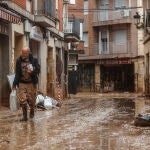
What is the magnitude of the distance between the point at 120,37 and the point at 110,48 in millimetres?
1459

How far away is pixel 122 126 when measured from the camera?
11.2 meters

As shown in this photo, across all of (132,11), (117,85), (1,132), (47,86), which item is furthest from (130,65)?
(1,132)

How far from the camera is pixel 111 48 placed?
4866 centimetres

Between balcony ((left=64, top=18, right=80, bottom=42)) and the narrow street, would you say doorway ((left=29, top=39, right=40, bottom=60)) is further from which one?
the narrow street

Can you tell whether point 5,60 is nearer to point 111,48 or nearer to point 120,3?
point 111,48

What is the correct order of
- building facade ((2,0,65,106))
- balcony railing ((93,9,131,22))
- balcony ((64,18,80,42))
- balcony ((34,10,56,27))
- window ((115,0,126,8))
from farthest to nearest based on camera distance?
window ((115,0,126,8)) < balcony railing ((93,9,131,22)) < balcony ((64,18,80,42)) < balcony ((34,10,56,27)) < building facade ((2,0,65,106))

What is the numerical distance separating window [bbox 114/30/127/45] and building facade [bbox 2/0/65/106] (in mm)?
18371

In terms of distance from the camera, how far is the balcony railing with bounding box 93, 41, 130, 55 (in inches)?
1889

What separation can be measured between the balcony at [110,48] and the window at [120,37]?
0.24 meters

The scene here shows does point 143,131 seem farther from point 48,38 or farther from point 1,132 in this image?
point 48,38

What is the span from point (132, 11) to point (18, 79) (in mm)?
36165

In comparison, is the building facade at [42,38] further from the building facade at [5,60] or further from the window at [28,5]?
the building facade at [5,60]

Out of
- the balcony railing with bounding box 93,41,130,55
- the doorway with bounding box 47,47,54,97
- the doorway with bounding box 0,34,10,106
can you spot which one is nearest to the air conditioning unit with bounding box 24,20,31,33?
the doorway with bounding box 0,34,10,106

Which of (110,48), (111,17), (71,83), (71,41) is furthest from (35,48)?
(111,17)
